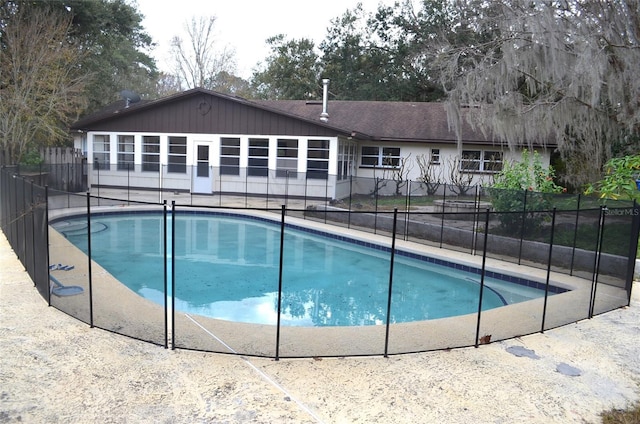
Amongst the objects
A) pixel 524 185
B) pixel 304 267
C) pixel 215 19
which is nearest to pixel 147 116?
pixel 304 267

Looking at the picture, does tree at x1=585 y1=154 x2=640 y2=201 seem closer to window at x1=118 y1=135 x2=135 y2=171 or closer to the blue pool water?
the blue pool water

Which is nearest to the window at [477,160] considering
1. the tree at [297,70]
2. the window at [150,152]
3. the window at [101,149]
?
the window at [150,152]

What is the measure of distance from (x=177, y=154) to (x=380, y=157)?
340 inches

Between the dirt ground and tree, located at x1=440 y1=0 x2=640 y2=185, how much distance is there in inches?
350

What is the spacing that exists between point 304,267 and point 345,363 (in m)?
5.63

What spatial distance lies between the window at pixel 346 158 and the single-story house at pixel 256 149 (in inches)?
1.6

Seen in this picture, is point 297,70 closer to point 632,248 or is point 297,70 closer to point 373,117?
point 373,117

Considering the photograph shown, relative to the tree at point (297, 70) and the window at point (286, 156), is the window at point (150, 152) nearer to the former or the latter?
the window at point (286, 156)

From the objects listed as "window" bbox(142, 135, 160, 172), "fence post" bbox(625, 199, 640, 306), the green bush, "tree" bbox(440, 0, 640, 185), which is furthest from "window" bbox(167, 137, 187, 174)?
"fence post" bbox(625, 199, 640, 306)

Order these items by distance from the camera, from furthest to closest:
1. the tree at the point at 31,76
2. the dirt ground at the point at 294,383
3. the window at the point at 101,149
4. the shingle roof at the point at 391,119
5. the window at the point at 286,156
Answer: the window at the point at 101,149 < the shingle roof at the point at 391,119 < the window at the point at 286,156 < the tree at the point at 31,76 < the dirt ground at the point at 294,383

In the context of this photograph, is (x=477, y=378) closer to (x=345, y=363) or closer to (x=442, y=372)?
(x=442, y=372)

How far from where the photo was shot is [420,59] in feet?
92.5

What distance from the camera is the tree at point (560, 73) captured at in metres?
11.7

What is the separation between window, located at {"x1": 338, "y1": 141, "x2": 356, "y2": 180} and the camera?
19.3m
